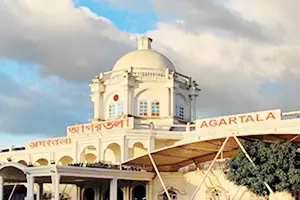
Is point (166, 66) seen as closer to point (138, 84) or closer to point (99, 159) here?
point (138, 84)

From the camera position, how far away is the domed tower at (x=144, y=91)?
46812 millimetres

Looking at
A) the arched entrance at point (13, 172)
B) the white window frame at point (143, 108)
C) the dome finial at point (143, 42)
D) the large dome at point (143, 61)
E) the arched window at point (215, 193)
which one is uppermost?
the dome finial at point (143, 42)

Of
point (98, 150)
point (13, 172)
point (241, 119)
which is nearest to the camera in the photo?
point (241, 119)

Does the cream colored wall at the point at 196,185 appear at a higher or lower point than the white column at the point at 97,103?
lower

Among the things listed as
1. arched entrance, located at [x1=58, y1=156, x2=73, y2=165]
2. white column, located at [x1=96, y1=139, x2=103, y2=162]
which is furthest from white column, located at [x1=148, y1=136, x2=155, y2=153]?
arched entrance, located at [x1=58, y1=156, x2=73, y2=165]

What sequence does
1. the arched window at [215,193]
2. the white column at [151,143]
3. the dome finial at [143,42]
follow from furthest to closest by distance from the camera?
the dome finial at [143,42], the white column at [151,143], the arched window at [215,193]

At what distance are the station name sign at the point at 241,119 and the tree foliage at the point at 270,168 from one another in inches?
313

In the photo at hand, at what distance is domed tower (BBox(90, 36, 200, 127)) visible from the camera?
4681cm

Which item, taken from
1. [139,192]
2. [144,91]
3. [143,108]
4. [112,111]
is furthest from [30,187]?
[144,91]

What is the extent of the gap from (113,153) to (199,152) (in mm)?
12466

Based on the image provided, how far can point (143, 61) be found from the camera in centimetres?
4831

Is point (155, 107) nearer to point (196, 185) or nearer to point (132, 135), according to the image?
point (132, 135)

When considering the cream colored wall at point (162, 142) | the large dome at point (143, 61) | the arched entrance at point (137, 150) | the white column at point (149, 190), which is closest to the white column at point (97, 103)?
the large dome at point (143, 61)

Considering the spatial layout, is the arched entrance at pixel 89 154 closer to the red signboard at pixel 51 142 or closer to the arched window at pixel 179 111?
Result: the red signboard at pixel 51 142
